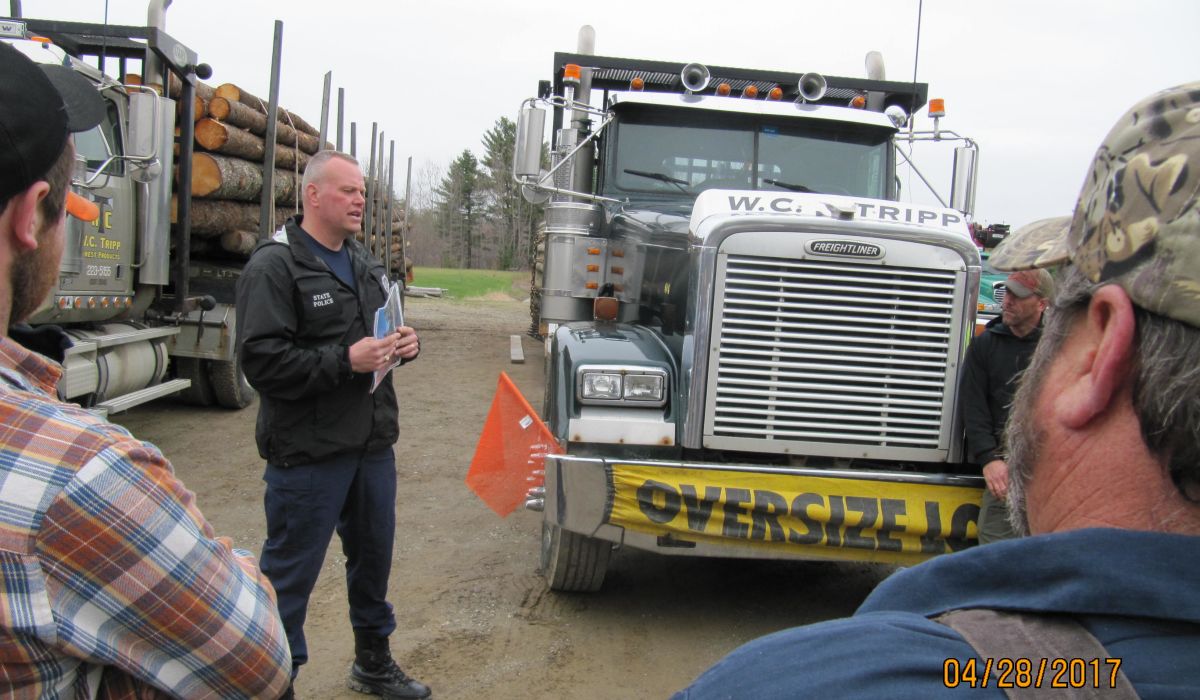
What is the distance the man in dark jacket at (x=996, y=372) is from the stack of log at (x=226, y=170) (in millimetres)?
7365

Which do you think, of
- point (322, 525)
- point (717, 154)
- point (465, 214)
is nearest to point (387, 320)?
point (322, 525)

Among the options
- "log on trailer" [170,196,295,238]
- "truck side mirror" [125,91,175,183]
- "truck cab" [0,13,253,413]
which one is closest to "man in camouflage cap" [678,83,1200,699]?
"truck cab" [0,13,253,413]

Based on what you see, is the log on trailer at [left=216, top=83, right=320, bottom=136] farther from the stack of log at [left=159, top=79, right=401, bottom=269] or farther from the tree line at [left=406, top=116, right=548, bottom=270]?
the tree line at [left=406, top=116, right=548, bottom=270]

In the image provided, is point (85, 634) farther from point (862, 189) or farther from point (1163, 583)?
point (862, 189)

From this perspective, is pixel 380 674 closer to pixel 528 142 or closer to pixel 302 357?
pixel 302 357

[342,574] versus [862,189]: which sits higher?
[862,189]

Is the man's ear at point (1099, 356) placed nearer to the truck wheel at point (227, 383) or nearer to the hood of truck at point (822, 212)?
the hood of truck at point (822, 212)

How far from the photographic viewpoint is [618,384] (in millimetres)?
4062

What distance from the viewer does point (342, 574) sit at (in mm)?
4879

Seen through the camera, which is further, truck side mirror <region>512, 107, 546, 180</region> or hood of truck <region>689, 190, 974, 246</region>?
truck side mirror <region>512, 107, 546, 180</region>

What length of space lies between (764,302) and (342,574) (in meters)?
2.79

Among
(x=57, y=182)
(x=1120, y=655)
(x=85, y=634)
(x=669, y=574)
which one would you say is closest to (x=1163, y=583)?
(x=1120, y=655)

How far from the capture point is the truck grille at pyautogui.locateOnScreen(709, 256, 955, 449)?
409 cm
